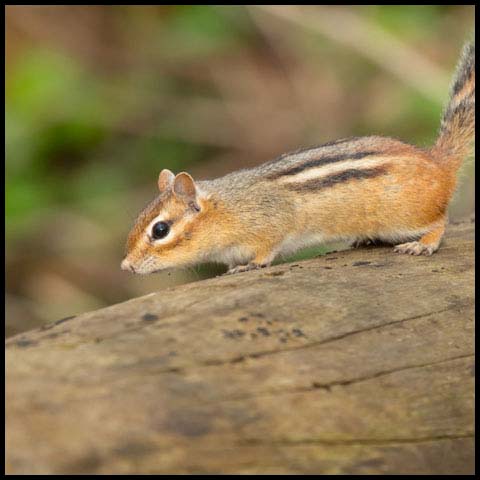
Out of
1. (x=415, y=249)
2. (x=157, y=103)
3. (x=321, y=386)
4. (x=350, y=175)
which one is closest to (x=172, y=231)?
(x=350, y=175)

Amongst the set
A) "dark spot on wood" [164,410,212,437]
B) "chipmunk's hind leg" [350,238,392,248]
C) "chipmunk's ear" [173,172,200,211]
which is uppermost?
"chipmunk's ear" [173,172,200,211]

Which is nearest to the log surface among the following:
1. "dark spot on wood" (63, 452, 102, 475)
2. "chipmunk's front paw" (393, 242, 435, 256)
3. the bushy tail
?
"dark spot on wood" (63, 452, 102, 475)

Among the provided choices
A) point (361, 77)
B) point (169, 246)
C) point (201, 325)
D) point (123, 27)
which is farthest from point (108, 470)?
point (123, 27)

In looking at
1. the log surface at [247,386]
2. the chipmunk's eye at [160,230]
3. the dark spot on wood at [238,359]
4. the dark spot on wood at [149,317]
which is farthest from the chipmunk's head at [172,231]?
the dark spot on wood at [238,359]

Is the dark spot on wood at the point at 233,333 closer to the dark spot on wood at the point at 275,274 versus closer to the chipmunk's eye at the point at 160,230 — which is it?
the dark spot on wood at the point at 275,274

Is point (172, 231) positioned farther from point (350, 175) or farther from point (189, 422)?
point (189, 422)

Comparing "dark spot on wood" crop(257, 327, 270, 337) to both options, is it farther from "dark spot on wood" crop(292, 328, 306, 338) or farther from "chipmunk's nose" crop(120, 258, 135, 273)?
"chipmunk's nose" crop(120, 258, 135, 273)

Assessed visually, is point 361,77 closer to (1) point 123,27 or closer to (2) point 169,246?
(1) point 123,27

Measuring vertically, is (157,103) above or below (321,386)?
above
